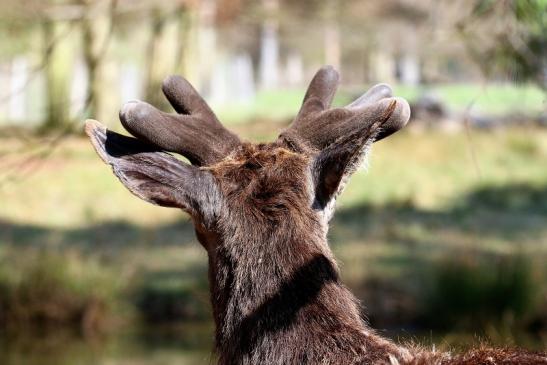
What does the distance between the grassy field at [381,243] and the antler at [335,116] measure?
4610 mm

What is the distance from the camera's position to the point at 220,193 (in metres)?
4.89

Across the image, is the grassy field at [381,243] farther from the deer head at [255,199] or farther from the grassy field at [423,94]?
the deer head at [255,199]

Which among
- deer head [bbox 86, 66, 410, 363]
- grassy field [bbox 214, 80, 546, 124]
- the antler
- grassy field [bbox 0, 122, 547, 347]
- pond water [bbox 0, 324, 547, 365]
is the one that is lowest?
pond water [bbox 0, 324, 547, 365]

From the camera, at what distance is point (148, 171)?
4.74 metres

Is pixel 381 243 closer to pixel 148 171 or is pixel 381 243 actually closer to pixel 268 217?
pixel 268 217

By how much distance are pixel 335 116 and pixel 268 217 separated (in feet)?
1.85

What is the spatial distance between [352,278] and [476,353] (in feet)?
35.4

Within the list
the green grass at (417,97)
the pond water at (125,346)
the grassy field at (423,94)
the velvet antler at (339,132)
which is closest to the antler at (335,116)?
the velvet antler at (339,132)

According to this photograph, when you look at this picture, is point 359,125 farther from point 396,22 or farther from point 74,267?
point 396,22

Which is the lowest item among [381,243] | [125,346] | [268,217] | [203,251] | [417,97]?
[125,346]

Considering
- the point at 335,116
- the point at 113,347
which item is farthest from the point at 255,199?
the point at 113,347

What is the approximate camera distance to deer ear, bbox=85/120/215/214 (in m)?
4.74

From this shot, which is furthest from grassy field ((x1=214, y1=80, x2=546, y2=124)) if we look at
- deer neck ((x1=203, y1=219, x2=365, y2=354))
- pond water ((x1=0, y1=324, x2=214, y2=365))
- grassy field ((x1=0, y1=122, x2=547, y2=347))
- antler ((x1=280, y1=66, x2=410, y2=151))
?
deer neck ((x1=203, y1=219, x2=365, y2=354))

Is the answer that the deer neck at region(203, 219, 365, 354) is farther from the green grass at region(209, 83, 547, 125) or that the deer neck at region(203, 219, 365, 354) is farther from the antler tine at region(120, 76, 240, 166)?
the green grass at region(209, 83, 547, 125)
